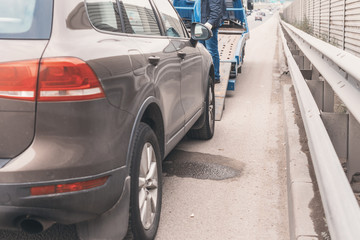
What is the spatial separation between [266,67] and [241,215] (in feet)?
36.9

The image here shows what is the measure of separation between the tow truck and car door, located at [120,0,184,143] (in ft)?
10.9

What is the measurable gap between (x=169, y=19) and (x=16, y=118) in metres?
2.57

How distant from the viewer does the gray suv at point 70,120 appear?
2.35m

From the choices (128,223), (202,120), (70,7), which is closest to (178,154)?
(202,120)

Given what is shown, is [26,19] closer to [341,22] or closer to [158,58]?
[158,58]

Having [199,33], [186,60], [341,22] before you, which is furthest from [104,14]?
[341,22]

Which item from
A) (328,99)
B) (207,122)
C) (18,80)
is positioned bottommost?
(207,122)

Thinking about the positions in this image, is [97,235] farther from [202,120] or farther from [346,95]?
[202,120]

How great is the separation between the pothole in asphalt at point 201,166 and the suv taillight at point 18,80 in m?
2.71

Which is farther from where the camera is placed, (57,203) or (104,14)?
(104,14)

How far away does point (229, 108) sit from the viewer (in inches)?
332

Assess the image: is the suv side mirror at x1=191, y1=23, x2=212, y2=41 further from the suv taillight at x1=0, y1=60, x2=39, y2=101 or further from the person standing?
the person standing

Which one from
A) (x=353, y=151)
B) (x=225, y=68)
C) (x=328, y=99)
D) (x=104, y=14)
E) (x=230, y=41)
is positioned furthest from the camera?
(x=230, y=41)

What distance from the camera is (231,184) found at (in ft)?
15.0
